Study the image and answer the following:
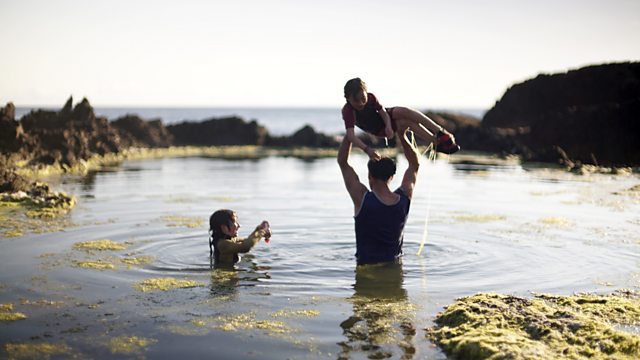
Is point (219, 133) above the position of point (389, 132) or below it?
above

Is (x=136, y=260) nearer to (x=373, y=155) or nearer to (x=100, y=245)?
(x=100, y=245)

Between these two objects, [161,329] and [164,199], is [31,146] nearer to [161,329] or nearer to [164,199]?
[164,199]

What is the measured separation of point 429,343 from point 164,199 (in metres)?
→ 14.8

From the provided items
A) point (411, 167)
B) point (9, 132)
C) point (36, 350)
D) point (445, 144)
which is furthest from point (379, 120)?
point (9, 132)

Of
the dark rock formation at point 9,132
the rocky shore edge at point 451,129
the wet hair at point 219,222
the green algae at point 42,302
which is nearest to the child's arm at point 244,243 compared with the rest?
the wet hair at point 219,222

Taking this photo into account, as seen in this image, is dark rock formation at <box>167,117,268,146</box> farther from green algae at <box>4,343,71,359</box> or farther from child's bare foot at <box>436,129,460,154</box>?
green algae at <box>4,343,71,359</box>

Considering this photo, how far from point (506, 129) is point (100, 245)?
39.3 meters

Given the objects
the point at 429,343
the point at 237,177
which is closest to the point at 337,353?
the point at 429,343

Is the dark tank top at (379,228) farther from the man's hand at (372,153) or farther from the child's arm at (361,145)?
the child's arm at (361,145)

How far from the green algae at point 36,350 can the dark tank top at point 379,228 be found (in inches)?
204

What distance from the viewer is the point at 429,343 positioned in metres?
7.48

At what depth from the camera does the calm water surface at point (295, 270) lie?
25.1ft

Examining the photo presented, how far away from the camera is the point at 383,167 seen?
1038 centimetres

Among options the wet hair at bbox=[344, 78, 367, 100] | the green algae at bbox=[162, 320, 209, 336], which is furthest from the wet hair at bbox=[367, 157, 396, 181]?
the green algae at bbox=[162, 320, 209, 336]
